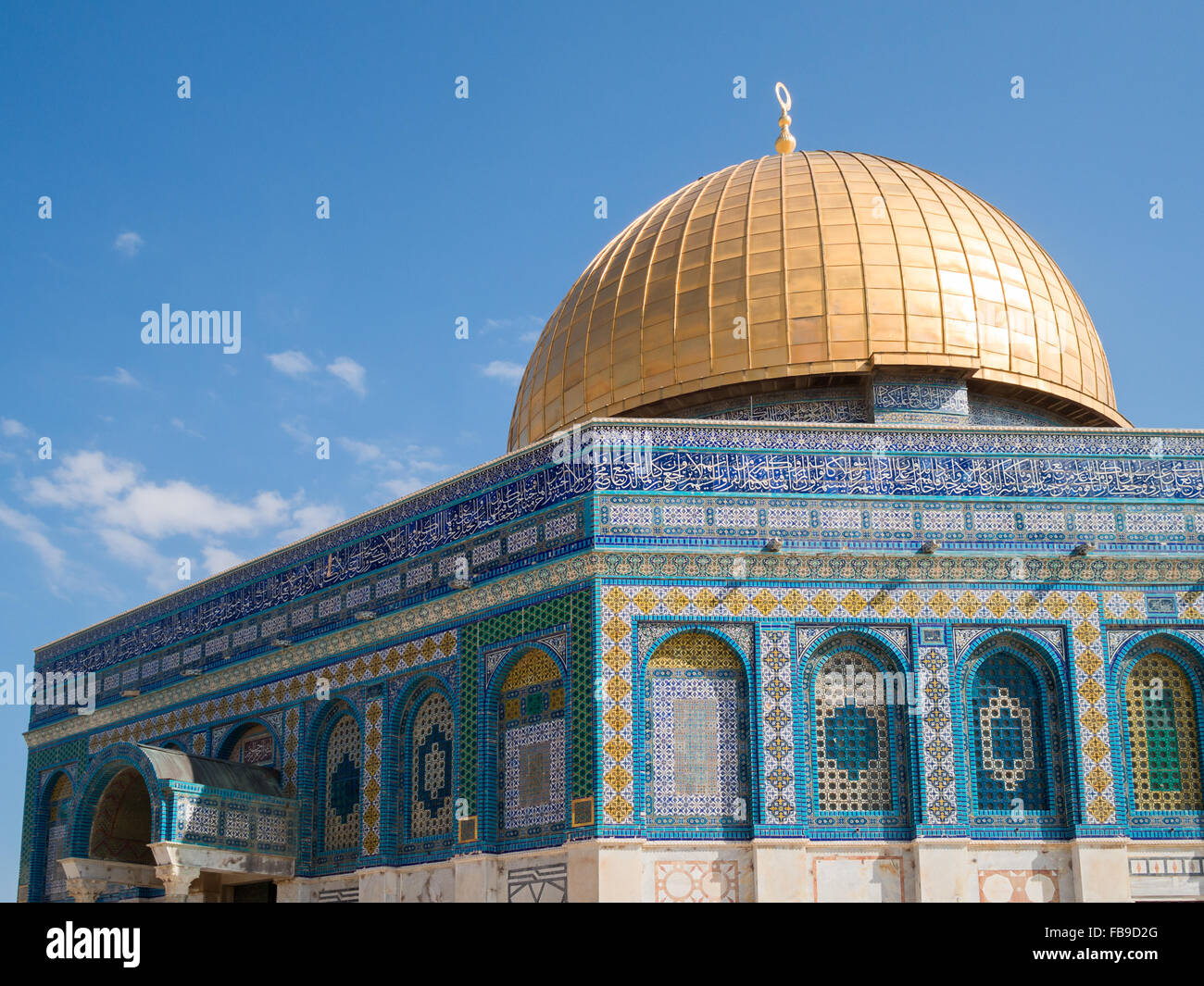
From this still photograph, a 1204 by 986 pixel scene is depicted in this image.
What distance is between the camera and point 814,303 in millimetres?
17484

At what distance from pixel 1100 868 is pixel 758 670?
3385 mm

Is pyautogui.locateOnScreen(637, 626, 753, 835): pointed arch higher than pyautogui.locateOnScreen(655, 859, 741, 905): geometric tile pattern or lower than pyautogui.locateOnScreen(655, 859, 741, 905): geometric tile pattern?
higher

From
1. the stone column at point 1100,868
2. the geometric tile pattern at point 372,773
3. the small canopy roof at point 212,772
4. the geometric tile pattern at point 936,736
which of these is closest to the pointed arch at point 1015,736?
the geometric tile pattern at point 936,736

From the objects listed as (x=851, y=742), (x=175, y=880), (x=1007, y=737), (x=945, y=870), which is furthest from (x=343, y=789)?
(x=1007, y=737)

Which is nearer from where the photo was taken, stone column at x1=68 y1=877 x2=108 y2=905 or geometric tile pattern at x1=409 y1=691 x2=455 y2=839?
geometric tile pattern at x1=409 y1=691 x2=455 y2=839

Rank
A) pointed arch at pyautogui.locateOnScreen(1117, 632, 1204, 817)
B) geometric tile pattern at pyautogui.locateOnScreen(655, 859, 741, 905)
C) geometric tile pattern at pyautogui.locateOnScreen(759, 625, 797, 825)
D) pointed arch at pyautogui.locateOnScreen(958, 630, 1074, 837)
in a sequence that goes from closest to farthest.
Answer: geometric tile pattern at pyautogui.locateOnScreen(655, 859, 741, 905), geometric tile pattern at pyautogui.locateOnScreen(759, 625, 797, 825), pointed arch at pyautogui.locateOnScreen(958, 630, 1074, 837), pointed arch at pyautogui.locateOnScreen(1117, 632, 1204, 817)

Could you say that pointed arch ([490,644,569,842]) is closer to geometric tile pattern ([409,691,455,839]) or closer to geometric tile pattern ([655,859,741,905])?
geometric tile pattern ([409,691,455,839])

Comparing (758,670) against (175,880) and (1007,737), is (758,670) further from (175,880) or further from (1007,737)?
(175,880)

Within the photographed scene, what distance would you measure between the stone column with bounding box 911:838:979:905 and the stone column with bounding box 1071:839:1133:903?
90 centimetres

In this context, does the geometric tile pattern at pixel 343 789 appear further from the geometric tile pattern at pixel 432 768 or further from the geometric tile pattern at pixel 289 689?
the geometric tile pattern at pixel 432 768

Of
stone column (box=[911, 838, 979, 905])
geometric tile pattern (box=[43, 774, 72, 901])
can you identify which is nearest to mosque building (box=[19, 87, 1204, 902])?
stone column (box=[911, 838, 979, 905])

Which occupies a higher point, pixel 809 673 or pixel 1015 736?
pixel 809 673

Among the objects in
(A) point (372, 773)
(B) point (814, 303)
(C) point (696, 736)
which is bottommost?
(A) point (372, 773)

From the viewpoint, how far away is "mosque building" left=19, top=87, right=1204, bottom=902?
13.7 m
